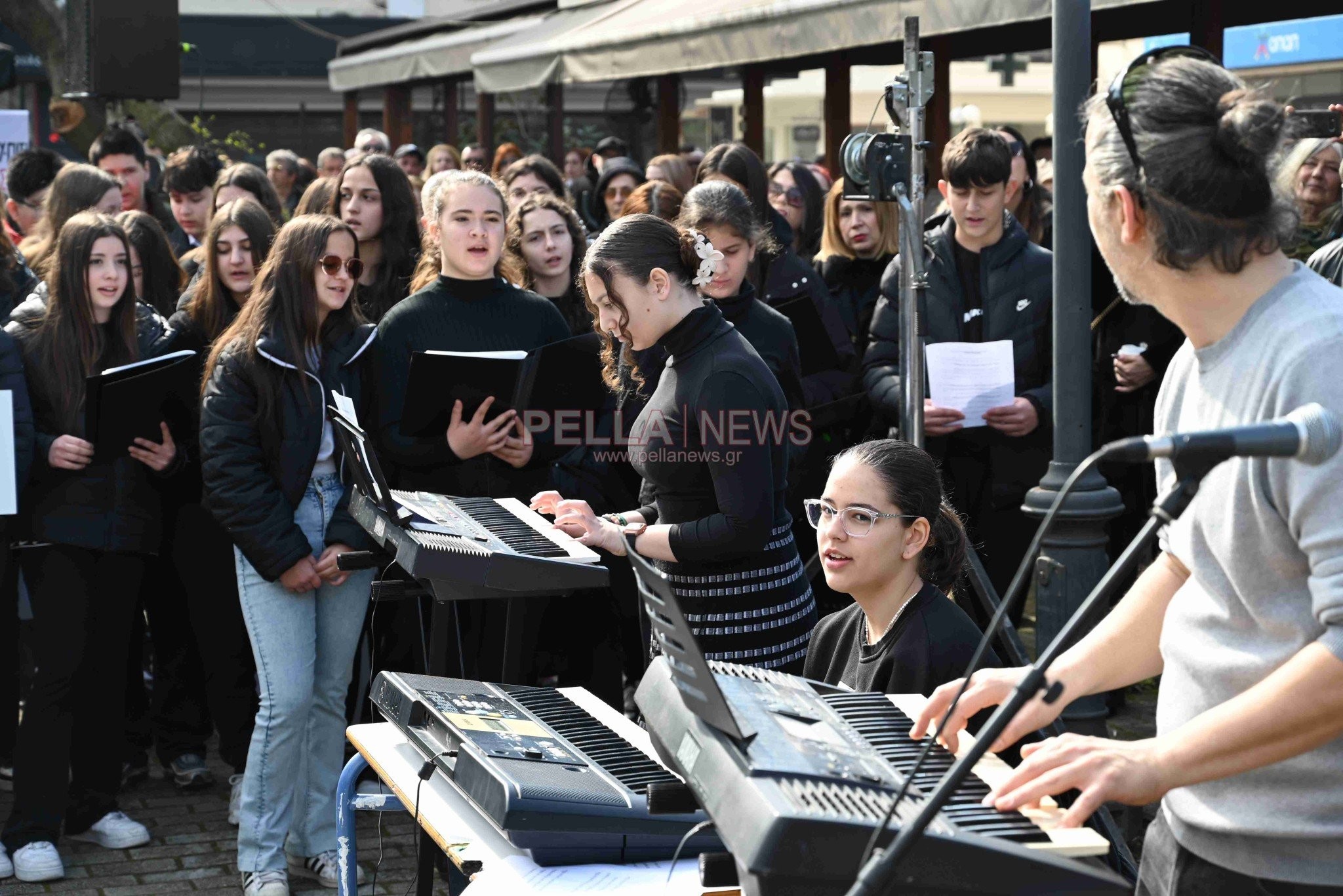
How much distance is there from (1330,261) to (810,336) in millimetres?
2162

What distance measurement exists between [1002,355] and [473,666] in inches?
81.3

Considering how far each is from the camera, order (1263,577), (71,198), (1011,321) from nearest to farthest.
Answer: (1263,577) < (1011,321) < (71,198)

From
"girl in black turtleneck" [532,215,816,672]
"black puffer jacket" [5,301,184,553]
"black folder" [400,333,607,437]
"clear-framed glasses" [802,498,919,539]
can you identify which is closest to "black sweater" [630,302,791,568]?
"girl in black turtleneck" [532,215,816,672]

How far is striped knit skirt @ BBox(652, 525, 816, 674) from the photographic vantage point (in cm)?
380

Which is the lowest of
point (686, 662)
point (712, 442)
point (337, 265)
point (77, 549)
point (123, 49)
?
point (77, 549)

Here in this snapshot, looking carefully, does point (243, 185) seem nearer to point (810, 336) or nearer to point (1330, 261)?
point (810, 336)

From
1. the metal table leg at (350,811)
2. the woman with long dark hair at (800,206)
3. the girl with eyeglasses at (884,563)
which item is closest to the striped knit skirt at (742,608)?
the girl with eyeglasses at (884,563)

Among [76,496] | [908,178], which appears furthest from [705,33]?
[76,496]

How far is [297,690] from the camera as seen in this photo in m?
4.40

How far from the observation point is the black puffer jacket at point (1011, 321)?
554cm

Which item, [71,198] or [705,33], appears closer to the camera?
[71,198]

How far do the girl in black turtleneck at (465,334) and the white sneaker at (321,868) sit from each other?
1.14 meters

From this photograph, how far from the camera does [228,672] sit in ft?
17.6

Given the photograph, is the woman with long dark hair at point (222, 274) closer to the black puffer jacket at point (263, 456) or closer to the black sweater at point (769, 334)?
the black puffer jacket at point (263, 456)
